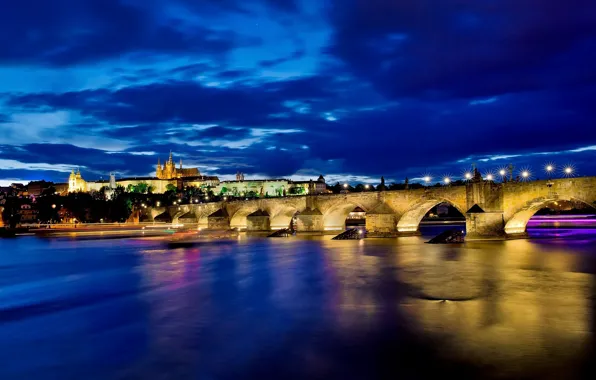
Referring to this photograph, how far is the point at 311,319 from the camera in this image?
12.9 m

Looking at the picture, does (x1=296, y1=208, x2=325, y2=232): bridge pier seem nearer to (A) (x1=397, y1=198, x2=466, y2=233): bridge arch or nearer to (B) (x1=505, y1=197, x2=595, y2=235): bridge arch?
(A) (x1=397, y1=198, x2=466, y2=233): bridge arch

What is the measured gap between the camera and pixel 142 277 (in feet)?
71.7

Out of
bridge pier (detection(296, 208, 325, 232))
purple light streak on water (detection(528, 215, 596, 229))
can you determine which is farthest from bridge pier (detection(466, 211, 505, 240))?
purple light streak on water (detection(528, 215, 596, 229))

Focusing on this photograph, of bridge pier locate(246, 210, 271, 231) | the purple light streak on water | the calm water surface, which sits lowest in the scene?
the calm water surface

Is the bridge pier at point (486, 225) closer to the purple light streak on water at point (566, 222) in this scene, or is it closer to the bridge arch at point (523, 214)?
the bridge arch at point (523, 214)

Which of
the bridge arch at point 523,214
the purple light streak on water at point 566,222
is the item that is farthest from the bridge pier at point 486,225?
the purple light streak on water at point 566,222

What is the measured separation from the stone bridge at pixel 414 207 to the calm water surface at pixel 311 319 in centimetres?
387

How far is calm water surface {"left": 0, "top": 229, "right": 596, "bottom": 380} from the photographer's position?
910 centimetres

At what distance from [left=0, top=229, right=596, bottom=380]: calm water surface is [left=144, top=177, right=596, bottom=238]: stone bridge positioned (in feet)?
12.7

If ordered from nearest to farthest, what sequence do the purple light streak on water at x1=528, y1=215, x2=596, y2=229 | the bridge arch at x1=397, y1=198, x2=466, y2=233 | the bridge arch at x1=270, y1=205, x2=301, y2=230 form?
the bridge arch at x1=397, y1=198, x2=466, y2=233, the bridge arch at x1=270, y1=205, x2=301, y2=230, the purple light streak on water at x1=528, y1=215, x2=596, y2=229

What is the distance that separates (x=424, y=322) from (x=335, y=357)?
3.35 metres

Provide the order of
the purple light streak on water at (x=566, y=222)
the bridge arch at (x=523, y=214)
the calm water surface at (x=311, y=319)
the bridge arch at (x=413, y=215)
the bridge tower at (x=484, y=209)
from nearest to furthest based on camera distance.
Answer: the calm water surface at (x=311, y=319), the bridge arch at (x=523, y=214), the bridge tower at (x=484, y=209), the bridge arch at (x=413, y=215), the purple light streak on water at (x=566, y=222)

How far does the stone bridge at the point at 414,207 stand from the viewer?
27062 mm

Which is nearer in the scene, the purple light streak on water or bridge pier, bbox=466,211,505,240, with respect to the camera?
bridge pier, bbox=466,211,505,240
